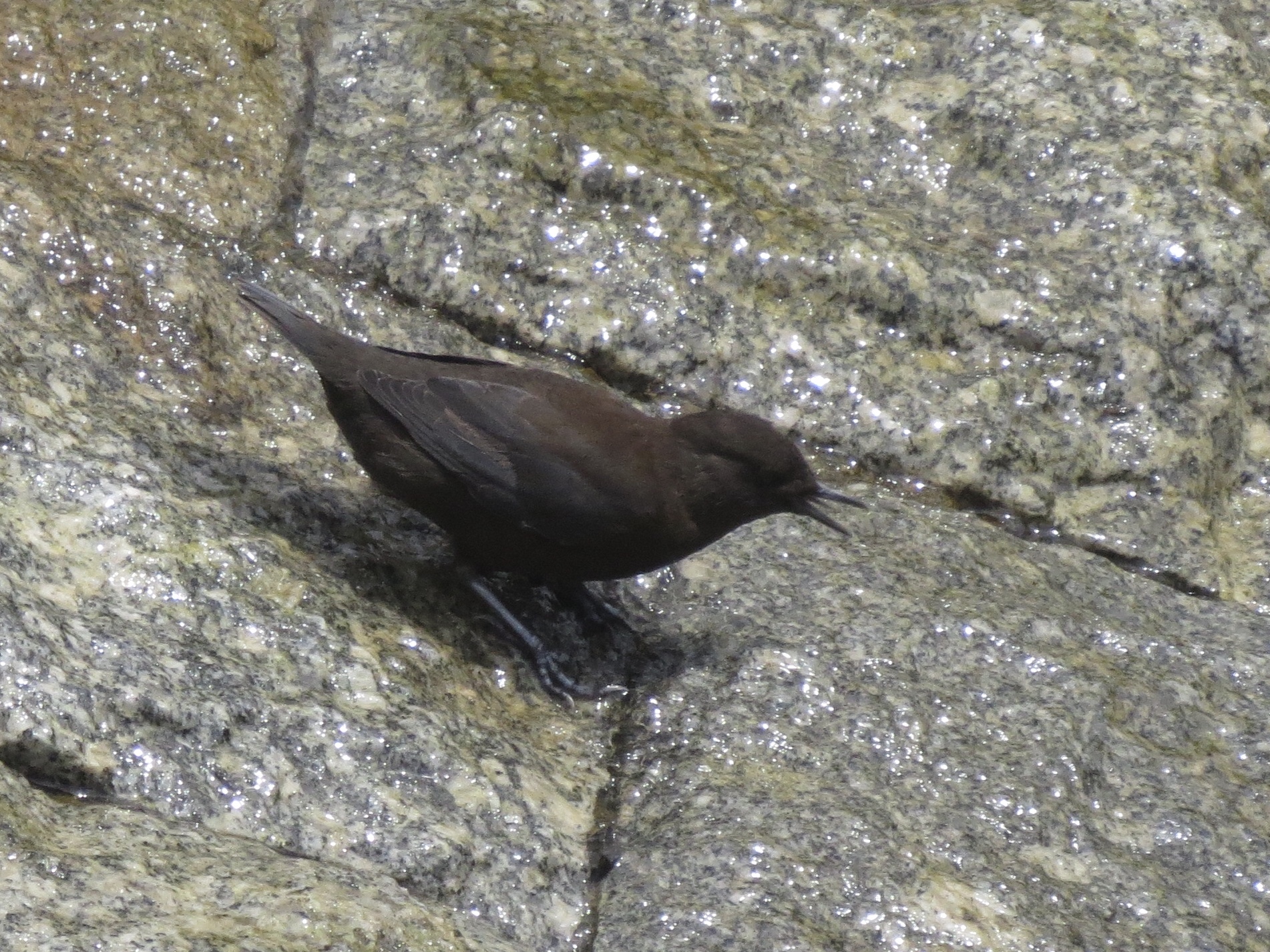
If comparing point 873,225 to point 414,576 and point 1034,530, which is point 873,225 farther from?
point 414,576

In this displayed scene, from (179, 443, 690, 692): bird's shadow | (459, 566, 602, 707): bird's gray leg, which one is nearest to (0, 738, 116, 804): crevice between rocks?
(179, 443, 690, 692): bird's shadow

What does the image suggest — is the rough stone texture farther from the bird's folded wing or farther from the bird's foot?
the bird's folded wing

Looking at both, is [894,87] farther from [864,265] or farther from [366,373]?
[366,373]

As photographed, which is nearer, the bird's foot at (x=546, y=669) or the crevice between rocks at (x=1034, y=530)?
the bird's foot at (x=546, y=669)

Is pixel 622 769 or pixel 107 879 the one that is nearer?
pixel 107 879

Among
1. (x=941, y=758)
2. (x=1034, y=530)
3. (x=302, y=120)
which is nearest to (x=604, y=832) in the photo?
(x=941, y=758)

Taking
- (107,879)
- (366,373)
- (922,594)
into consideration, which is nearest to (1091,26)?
(922,594)

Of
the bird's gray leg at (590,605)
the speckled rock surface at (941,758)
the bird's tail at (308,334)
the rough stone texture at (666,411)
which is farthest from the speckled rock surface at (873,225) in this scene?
the bird's gray leg at (590,605)

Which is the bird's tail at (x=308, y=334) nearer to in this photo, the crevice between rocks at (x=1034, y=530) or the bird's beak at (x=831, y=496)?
the bird's beak at (x=831, y=496)
